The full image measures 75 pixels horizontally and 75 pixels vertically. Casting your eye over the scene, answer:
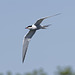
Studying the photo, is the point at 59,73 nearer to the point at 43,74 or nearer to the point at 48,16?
the point at 43,74

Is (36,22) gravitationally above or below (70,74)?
above

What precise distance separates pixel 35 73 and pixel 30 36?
4.13 meters

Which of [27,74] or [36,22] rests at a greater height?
[36,22]

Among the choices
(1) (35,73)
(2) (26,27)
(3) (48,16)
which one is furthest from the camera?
(1) (35,73)

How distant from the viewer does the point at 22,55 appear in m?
54.2

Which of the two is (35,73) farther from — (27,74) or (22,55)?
(22,55)

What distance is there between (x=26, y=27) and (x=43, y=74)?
15.6 ft

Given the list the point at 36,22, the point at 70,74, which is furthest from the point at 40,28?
the point at 70,74

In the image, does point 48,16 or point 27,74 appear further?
point 27,74

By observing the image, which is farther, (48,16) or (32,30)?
(32,30)

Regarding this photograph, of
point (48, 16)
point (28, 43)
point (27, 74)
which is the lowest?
point (27, 74)

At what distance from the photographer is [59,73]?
56.0m

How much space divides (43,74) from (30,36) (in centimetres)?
364

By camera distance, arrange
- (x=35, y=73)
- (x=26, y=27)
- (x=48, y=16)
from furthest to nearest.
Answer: (x=35, y=73)
(x=26, y=27)
(x=48, y=16)
